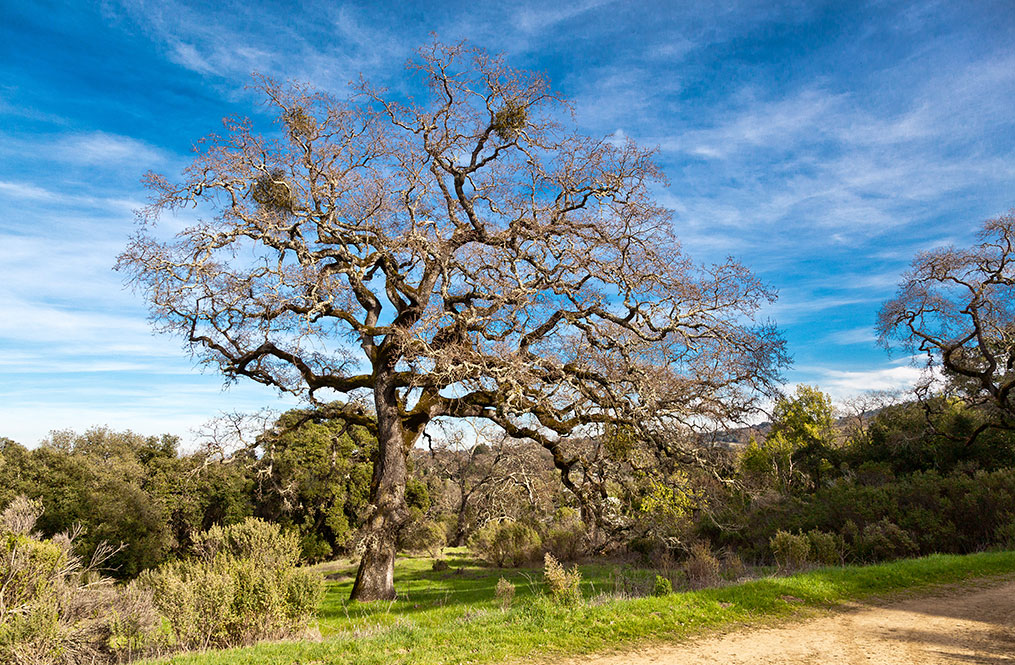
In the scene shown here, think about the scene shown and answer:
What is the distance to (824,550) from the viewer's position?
1333 cm

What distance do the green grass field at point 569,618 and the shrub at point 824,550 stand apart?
191 centimetres

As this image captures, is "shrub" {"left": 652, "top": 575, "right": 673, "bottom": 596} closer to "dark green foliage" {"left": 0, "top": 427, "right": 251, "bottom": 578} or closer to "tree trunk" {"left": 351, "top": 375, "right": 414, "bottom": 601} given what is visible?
"tree trunk" {"left": 351, "top": 375, "right": 414, "bottom": 601}

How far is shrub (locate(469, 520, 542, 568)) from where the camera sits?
1905 centimetres

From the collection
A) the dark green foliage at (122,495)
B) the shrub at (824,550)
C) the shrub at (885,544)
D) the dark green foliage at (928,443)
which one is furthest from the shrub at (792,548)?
the dark green foliage at (122,495)

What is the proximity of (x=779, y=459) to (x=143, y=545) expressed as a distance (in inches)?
1435

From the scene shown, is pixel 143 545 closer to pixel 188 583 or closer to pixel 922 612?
pixel 188 583

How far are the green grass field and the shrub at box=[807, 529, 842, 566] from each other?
1912mm

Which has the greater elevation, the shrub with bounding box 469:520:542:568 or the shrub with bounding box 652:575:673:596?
the shrub with bounding box 652:575:673:596

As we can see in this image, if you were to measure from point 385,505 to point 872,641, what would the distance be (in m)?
8.93

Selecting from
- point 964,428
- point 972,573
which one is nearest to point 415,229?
point 972,573

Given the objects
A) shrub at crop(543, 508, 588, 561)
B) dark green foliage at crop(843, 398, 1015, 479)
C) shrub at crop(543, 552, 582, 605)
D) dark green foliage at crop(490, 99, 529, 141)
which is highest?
dark green foliage at crop(490, 99, 529, 141)

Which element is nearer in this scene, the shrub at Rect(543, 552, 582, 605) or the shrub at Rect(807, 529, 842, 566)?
the shrub at Rect(543, 552, 582, 605)

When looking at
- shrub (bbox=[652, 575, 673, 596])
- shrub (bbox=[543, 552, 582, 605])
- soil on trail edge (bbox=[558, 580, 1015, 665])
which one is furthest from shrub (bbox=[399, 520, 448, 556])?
soil on trail edge (bbox=[558, 580, 1015, 665])

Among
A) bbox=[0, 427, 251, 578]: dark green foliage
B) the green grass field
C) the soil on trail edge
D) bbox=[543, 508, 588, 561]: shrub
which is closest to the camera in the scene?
the soil on trail edge
